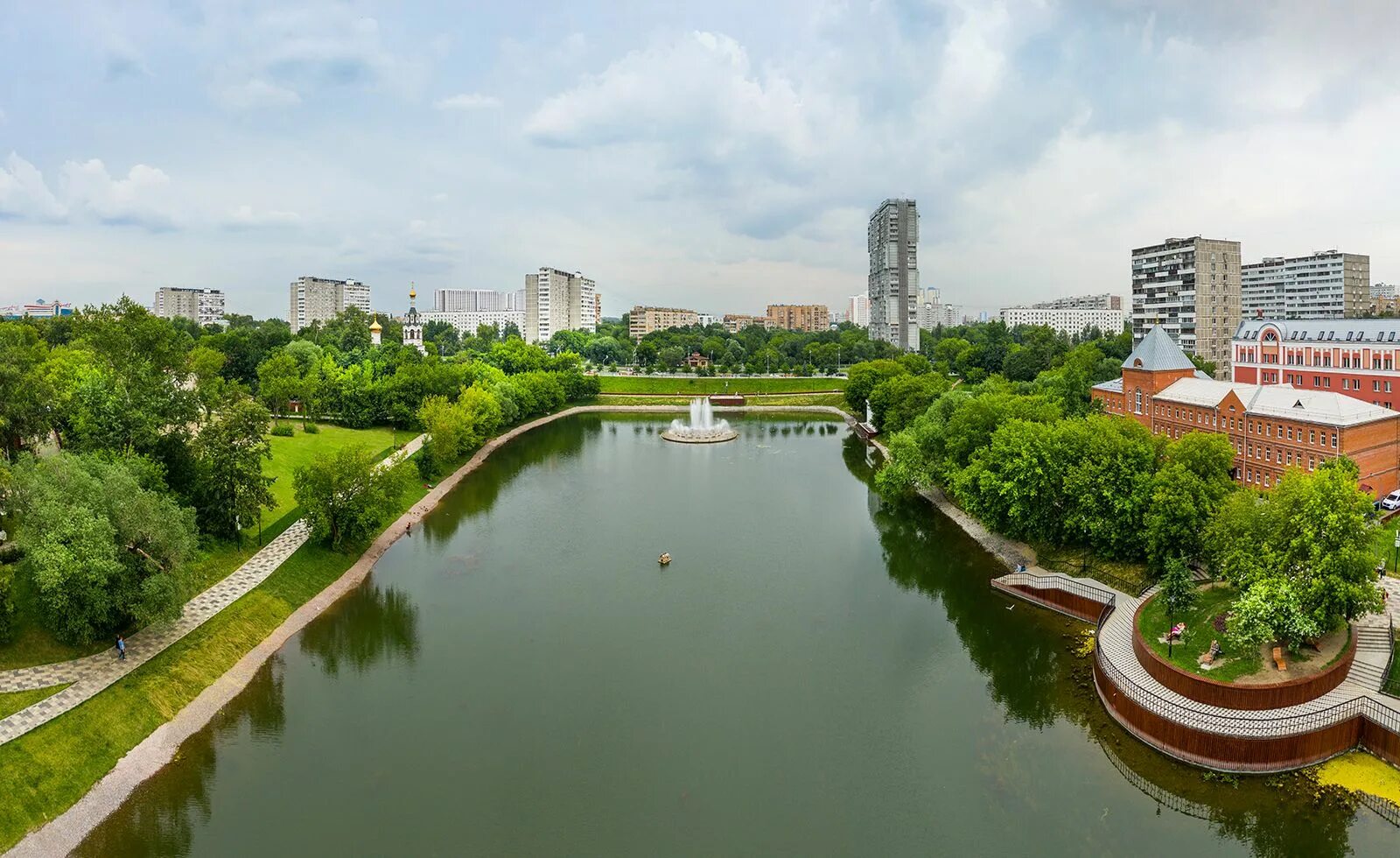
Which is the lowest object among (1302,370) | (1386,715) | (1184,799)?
(1184,799)

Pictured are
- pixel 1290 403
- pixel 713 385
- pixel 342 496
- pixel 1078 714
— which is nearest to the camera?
pixel 1078 714

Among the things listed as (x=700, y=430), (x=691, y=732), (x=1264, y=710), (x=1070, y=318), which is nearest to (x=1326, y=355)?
(x=1264, y=710)

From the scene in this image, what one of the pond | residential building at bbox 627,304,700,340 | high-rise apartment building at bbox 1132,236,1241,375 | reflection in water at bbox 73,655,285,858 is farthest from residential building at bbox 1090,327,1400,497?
residential building at bbox 627,304,700,340

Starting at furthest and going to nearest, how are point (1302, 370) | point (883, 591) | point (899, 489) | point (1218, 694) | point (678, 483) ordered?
point (678, 483) < point (1302, 370) < point (899, 489) < point (883, 591) < point (1218, 694)

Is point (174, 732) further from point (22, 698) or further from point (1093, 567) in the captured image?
point (1093, 567)

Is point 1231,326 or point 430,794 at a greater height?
point 1231,326

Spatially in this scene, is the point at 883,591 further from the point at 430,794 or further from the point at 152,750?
the point at 152,750

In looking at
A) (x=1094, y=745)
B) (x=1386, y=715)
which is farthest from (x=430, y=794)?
(x=1386, y=715)
